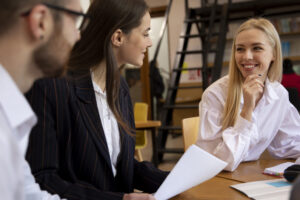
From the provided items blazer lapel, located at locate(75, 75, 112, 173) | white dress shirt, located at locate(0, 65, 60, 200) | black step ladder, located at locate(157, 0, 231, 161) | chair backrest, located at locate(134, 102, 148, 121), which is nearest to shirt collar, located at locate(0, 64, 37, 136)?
white dress shirt, located at locate(0, 65, 60, 200)

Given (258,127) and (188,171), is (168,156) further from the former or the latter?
(188,171)

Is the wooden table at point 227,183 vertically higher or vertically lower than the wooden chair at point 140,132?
higher

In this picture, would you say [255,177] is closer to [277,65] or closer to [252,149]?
[252,149]

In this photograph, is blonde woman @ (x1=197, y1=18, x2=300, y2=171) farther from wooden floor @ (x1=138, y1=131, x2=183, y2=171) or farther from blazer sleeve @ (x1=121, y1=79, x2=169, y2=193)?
wooden floor @ (x1=138, y1=131, x2=183, y2=171)

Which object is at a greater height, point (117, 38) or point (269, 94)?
point (117, 38)

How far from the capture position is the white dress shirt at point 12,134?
0.52m

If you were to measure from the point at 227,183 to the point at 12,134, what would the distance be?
0.88 meters

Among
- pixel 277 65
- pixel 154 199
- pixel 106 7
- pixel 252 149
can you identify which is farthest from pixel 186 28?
pixel 154 199

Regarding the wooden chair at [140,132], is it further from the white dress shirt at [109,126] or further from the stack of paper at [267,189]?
the stack of paper at [267,189]

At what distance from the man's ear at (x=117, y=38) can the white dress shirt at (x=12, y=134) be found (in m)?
0.71

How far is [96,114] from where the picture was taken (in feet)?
4.27

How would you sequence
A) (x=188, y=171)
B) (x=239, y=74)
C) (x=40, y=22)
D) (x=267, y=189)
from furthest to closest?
1. (x=239, y=74)
2. (x=267, y=189)
3. (x=188, y=171)
4. (x=40, y=22)

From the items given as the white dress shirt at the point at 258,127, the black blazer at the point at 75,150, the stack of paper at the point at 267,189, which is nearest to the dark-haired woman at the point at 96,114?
the black blazer at the point at 75,150

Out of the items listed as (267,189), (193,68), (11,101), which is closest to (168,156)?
(193,68)
